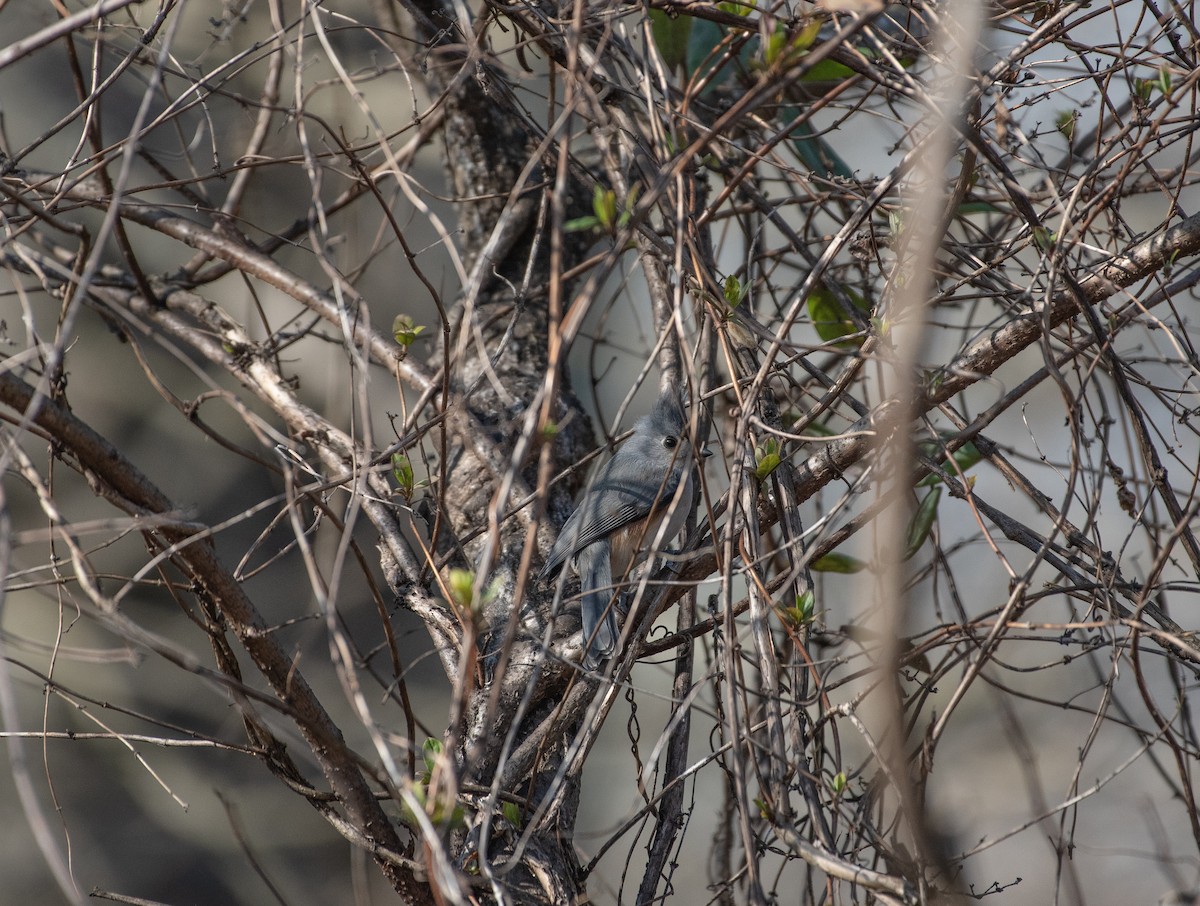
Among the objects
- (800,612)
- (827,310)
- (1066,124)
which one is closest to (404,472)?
(800,612)

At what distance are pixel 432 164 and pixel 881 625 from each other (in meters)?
5.17

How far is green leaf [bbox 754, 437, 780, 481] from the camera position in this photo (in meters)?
2.12

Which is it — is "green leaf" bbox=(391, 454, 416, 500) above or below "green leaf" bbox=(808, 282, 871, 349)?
below

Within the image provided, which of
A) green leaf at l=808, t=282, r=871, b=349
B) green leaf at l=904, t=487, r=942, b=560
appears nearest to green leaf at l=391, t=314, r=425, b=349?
green leaf at l=808, t=282, r=871, b=349

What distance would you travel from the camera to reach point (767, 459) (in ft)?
6.97

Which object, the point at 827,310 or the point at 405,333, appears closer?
the point at 405,333

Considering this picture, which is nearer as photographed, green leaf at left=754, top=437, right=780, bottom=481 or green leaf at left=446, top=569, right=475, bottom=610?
green leaf at left=446, top=569, right=475, bottom=610

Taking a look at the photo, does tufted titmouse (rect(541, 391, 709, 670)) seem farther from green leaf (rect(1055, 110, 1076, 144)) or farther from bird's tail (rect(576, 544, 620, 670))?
green leaf (rect(1055, 110, 1076, 144))

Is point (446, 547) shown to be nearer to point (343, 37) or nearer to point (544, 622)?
point (544, 622)

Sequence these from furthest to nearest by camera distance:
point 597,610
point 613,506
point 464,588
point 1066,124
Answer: point 613,506
point 597,610
point 1066,124
point 464,588

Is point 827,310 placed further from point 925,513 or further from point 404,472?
point 404,472

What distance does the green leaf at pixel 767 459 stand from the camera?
2125mm

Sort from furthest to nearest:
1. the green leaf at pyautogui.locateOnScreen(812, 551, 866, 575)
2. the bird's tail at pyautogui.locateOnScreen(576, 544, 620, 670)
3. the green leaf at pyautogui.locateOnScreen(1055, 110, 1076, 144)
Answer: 1. the green leaf at pyautogui.locateOnScreen(812, 551, 866, 575)
2. the green leaf at pyautogui.locateOnScreen(1055, 110, 1076, 144)
3. the bird's tail at pyautogui.locateOnScreen(576, 544, 620, 670)

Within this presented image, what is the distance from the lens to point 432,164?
5578 mm
